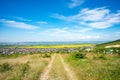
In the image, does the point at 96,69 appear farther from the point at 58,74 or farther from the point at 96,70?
the point at 58,74

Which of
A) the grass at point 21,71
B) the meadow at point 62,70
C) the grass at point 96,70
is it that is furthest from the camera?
the meadow at point 62,70

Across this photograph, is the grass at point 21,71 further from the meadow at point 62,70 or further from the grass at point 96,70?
the grass at point 96,70

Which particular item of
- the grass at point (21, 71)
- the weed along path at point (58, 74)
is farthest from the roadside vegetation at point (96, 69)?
the grass at point (21, 71)

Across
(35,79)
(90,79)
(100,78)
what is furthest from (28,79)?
(100,78)

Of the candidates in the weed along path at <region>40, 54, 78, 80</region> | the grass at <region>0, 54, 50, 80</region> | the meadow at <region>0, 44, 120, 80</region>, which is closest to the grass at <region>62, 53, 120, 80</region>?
the meadow at <region>0, 44, 120, 80</region>

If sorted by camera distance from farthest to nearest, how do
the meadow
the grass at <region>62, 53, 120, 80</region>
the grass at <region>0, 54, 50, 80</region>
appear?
the meadow, the grass at <region>0, 54, 50, 80</region>, the grass at <region>62, 53, 120, 80</region>

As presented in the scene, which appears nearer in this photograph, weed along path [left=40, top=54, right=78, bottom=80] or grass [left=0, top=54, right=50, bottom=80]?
grass [left=0, top=54, right=50, bottom=80]

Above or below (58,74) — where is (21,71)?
above

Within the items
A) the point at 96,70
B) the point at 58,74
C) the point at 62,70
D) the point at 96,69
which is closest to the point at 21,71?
the point at 58,74

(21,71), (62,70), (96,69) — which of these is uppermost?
(21,71)

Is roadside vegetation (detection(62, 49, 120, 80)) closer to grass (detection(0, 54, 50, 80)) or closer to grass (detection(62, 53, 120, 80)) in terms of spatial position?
grass (detection(62, 53, 120, 80))

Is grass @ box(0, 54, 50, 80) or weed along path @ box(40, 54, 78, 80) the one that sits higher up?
grass @ box(0, 54, 50, 80)

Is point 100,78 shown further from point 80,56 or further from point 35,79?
point 80,56

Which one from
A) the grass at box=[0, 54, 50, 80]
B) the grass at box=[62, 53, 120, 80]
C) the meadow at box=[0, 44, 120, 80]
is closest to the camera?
the grass at box=[62, 53, 120, 80]
